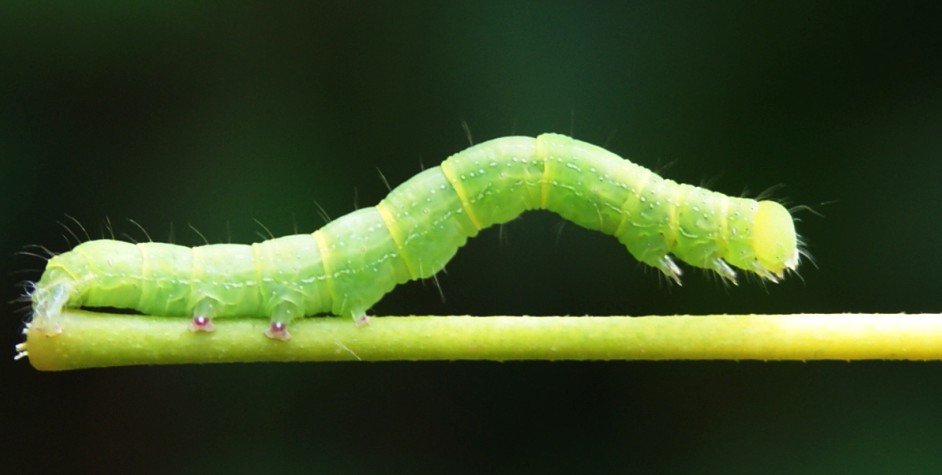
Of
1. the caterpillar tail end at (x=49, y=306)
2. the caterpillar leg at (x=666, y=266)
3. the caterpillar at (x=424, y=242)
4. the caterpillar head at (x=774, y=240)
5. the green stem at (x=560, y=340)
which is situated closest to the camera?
the green stem at (x=560, y=340)

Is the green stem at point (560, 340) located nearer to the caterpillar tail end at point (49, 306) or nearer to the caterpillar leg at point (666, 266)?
the caterpillar tail end at point (49, 306)

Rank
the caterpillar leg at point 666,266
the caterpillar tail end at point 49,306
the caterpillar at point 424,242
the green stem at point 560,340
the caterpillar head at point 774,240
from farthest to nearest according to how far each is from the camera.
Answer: the caterpillar leg at point 666,266
the caterpillar head at point 774,240
the caterpillar at point 424,242
the caterpillar tail end at point 49,306
the green stem at point 560,340

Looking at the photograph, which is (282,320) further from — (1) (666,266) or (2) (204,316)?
(1) (666,266)

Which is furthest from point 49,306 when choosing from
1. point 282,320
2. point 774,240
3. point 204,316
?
point 774,240

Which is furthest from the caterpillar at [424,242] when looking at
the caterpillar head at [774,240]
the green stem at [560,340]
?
the green stem at [560,340]

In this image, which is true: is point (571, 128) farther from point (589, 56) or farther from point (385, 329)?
point (385, 329)

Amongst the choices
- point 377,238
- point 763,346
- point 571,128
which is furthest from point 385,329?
point 571,128

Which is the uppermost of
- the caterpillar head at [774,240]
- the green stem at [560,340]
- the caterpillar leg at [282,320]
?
the caterpillar head at [774,240]
